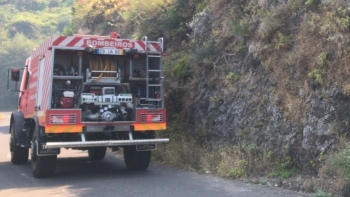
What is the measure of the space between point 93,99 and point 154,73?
1672 mm

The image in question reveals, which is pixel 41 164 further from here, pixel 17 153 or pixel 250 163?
pixel 250 163

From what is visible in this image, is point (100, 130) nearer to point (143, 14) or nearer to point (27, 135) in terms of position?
point (27, 135)

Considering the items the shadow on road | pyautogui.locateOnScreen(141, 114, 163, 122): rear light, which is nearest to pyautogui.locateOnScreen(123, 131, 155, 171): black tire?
the shadow on road

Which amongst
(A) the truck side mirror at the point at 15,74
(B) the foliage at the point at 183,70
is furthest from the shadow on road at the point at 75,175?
(B) the foliage at the point at 183,70

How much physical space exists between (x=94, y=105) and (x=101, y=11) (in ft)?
53.9

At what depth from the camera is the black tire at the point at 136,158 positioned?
11.3m

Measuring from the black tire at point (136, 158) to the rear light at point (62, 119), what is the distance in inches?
70.3

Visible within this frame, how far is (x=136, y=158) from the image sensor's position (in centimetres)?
1136

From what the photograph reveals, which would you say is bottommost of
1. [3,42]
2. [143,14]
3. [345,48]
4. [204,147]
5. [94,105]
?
[204,147]

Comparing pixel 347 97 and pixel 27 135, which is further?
pixel 27 135

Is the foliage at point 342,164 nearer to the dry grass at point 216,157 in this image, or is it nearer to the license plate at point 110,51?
the dry grass at point 216,157

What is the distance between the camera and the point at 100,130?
1035 centimetres

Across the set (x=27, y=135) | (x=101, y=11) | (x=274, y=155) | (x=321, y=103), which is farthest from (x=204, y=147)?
(x=101, y=11)

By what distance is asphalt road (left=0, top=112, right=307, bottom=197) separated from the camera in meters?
8.66
